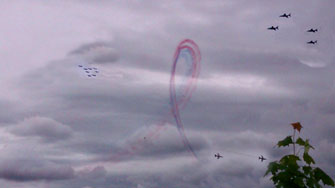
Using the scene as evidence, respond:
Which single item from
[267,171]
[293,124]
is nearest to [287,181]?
[267,171]

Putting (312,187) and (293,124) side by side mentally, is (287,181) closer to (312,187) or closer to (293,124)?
(312,187)

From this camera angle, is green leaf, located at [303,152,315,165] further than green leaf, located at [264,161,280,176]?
Yes

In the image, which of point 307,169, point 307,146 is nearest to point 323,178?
point 307,169

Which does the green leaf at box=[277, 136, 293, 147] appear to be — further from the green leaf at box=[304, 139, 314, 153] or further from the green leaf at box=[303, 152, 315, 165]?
the green leaf at box=[303, 152, 315, 165]

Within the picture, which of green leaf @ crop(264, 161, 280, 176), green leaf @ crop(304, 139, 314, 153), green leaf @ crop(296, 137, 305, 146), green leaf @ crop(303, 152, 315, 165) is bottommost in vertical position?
green leaf @ crop(264, 161, 280, 176)

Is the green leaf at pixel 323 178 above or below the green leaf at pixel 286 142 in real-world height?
below

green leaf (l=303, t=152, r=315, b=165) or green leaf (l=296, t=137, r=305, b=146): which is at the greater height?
green leaf (l=296, t=137, r=305, b=146)

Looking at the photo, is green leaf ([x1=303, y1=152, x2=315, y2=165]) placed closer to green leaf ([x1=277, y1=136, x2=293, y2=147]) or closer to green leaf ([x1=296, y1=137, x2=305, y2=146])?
green leaf ([x1=296, y1=137, x2=305, y2=146])

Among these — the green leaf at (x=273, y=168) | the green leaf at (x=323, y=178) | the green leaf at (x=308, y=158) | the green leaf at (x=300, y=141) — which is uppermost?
the green leaf at (x=300, y=141)

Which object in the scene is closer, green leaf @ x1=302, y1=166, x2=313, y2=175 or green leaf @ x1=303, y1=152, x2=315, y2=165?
green leaf @ x1=302, y1=166, x2=313, y2=175

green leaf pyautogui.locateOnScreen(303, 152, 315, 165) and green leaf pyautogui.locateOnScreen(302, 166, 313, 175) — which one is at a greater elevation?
green leaf pyautogui.locateOnScreen(303, 152, 315, 165)

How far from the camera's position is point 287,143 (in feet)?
105

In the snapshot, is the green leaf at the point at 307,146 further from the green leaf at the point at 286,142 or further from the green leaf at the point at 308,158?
the green leaf at the point at 286,142

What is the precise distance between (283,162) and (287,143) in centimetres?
132
